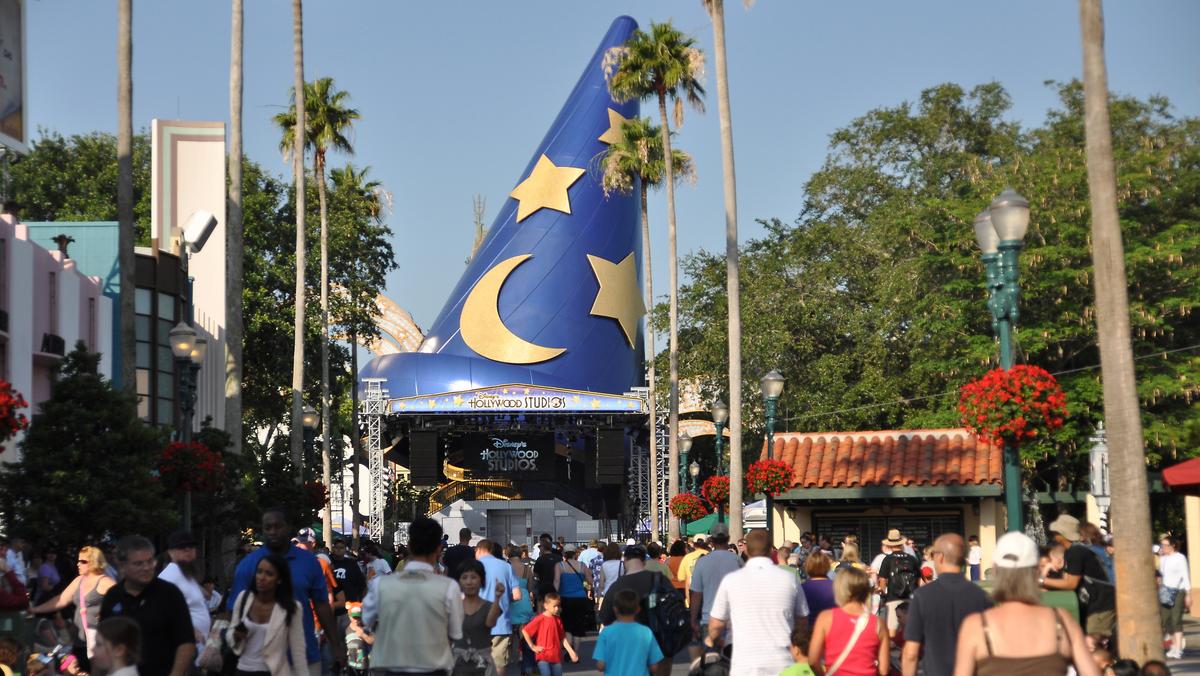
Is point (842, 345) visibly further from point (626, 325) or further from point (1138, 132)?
point (626, 325)

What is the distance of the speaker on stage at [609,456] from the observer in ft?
214

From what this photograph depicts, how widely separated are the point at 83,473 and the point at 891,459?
15.1m

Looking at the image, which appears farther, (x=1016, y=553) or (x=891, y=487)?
(x=891, y=487)

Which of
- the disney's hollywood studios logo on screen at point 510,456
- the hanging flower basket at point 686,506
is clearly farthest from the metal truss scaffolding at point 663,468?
the hanging flower basket at point 686,506

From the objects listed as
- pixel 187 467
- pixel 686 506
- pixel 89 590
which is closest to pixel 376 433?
pixel 686 506

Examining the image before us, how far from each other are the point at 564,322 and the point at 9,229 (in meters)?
50.1

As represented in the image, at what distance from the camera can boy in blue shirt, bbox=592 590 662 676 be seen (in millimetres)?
10648

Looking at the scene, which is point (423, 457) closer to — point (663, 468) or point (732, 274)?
point (663, 468)

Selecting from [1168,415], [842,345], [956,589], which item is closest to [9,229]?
[956,589]

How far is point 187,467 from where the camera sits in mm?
23766

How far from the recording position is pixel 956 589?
8766mm

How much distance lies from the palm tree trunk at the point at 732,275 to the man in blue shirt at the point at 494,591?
477 inches

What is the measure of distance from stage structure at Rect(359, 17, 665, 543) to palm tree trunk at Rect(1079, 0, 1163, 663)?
56.9m

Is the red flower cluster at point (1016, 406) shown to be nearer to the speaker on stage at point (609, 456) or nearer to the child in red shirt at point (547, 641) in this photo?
the child in red shirt at point (547, 641)
